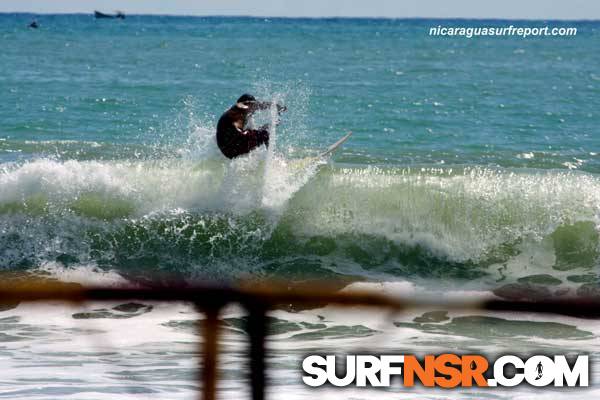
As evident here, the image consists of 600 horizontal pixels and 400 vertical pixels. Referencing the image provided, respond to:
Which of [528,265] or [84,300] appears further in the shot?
[528,265]

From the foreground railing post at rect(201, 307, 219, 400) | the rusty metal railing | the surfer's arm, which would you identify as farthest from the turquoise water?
the rusty metal railing

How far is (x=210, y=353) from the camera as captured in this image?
2.12 meters

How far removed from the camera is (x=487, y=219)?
11.0 metres

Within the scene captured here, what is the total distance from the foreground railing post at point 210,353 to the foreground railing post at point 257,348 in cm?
8

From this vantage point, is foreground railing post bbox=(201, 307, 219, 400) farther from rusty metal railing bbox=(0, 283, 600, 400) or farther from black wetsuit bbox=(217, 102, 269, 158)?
black wetsuit bbox=(217, 102, 269, 158)

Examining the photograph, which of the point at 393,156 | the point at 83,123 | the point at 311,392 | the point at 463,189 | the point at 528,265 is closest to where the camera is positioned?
the point at 311,392

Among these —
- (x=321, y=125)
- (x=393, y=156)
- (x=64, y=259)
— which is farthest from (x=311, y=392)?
(x=321, y=125)

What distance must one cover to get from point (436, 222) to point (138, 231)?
3367 millimetres

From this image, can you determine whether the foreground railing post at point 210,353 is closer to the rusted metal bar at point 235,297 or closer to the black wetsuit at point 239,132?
the rusted metal bar at point 235,297

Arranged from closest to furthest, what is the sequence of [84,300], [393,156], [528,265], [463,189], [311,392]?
[84,300], [311,392], [528,265], [463,189], [393,156]

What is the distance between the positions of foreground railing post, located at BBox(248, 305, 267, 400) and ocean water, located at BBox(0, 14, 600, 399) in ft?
0.37

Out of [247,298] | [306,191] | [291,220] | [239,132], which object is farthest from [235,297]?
[306,191]

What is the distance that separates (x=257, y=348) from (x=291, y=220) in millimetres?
8870

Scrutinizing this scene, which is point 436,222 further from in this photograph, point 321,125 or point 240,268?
point 321,125
